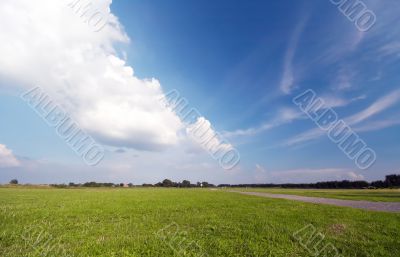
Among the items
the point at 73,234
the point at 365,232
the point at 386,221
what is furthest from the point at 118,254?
the point at 386,221

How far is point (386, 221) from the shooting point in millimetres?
16547

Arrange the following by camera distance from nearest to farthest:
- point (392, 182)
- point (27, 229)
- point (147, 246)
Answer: point (147, 246), point (27, 229), point (392, 182)

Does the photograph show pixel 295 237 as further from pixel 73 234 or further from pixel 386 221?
pixel 73 234

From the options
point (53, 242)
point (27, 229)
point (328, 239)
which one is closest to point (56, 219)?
point (27, 229)

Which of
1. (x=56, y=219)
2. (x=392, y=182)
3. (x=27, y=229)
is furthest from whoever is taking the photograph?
(x=392, y=182)

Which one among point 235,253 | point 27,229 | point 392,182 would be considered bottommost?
point 235,253

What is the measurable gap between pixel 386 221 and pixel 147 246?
14066mm

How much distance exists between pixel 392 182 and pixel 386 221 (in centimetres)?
15410

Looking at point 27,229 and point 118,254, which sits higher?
point 27,229

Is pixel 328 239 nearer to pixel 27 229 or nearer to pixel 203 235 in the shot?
pixel 203 235

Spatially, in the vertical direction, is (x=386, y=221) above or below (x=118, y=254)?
above

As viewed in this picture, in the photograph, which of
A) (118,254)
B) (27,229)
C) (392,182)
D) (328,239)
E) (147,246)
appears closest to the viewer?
(118,254)

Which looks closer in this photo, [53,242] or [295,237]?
[53,242]

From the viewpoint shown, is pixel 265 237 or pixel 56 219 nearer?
pixel 265 237
